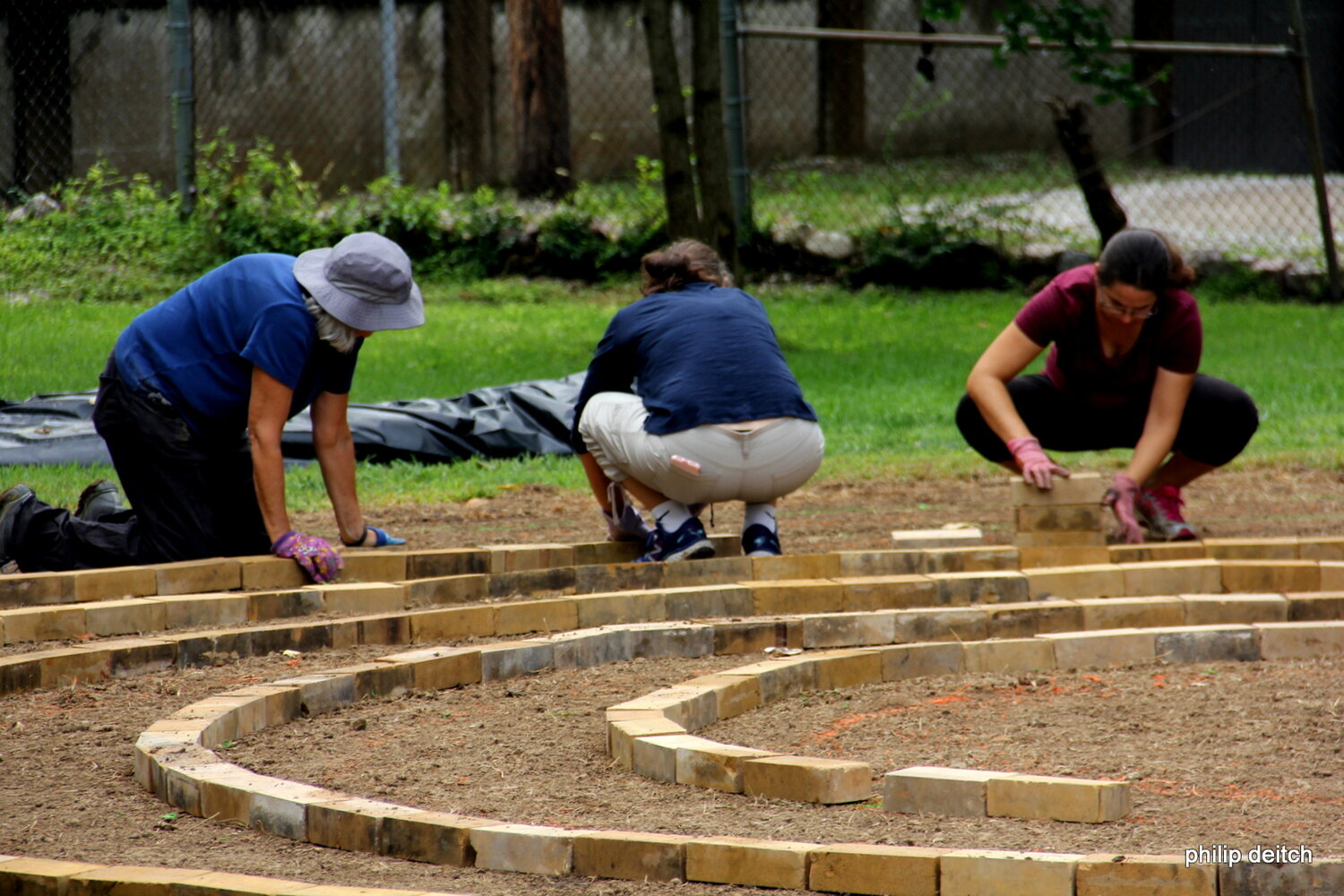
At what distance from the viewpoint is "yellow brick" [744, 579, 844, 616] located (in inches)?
177

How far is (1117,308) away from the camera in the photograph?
16.4 ft

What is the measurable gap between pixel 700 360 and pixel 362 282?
1090 millimetres

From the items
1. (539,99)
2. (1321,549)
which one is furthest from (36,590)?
(539,99)

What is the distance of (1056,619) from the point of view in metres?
4.30

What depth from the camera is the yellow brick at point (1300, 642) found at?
4055 mm

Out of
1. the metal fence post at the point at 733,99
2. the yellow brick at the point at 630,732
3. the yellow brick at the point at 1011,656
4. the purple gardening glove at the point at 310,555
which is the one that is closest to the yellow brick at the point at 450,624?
the purple gardening glove at the point at 310,555

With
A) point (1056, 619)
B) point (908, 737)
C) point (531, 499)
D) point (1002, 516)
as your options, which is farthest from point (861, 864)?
point (531, 499)

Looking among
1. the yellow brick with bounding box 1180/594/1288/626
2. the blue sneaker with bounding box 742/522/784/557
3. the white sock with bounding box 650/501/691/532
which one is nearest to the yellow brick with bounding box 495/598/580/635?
the white sock with bounding box 650/501/691/532

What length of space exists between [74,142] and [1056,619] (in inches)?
412

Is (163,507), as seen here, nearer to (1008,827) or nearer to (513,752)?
(513,752)

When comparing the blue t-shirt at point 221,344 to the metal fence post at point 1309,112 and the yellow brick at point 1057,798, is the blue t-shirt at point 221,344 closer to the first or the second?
the yellow brick at point 1057,798

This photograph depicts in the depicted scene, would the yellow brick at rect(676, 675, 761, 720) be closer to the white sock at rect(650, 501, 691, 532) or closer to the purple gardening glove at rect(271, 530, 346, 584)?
the white sock at rect(650, 501, 691, 532)

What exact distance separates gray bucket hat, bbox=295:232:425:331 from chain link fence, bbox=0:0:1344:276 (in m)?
7.77

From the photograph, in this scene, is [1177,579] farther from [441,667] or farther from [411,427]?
[411,427]
